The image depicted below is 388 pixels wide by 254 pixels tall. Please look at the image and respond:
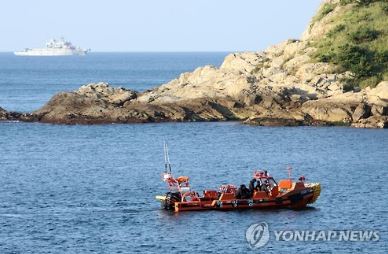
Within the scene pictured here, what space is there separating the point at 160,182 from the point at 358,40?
202 ft

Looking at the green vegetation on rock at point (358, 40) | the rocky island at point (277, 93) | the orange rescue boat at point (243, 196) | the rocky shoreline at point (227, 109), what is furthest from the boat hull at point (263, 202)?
the green vegetation on rock at point (358, 40)

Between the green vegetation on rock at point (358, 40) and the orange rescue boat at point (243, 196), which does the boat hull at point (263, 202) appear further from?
the green vegetation on rock at point (358, 40)

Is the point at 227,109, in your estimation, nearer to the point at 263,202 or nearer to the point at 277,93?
the point at 277,93

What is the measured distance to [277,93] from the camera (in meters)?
125

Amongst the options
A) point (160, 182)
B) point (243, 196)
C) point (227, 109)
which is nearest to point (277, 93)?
point (227, 109)

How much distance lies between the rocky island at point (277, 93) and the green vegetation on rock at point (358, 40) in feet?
0.39

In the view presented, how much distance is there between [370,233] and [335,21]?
8379 cm

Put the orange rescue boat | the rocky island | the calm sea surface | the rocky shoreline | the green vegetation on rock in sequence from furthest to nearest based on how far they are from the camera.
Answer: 1. the green vegetation on rock
2. the rocky island
3. the rocky shoreline
4. the orange rescue boat
5. the calm sea surface

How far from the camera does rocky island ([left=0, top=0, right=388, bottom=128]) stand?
121 metres

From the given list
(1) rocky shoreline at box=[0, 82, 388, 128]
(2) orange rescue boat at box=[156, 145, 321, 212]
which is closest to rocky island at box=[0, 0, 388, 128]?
(1) rocky shoreline at box=[0, 82, 388, 128]

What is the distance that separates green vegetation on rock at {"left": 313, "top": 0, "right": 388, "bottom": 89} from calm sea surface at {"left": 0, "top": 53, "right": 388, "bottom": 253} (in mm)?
17946

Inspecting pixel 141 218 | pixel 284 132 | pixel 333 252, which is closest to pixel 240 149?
pixel 284 132

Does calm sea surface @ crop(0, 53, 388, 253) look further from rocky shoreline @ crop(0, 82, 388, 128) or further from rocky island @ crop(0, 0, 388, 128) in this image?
rocky island @ crop(0, 0, 388, 128)

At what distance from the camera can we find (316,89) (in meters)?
127
